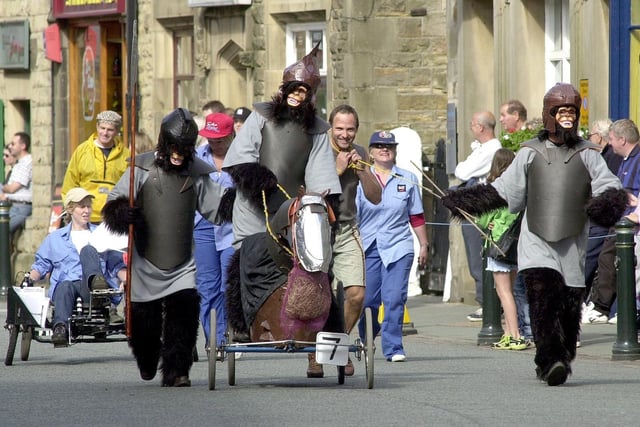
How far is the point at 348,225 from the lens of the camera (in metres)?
13.1

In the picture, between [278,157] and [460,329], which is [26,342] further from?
[460,329]

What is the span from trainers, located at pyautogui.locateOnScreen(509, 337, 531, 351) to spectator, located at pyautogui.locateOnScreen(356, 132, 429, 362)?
1432mm

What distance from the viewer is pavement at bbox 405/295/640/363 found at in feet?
49.7

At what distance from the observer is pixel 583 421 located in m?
10.3

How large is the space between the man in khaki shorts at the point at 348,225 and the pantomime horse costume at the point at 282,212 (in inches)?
25.9

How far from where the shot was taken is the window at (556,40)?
66.8ft

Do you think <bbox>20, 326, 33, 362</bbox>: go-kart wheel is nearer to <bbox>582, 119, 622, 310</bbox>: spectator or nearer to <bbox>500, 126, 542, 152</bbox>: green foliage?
<bbox>500, 126, 542, 152</bbox>: green foliage

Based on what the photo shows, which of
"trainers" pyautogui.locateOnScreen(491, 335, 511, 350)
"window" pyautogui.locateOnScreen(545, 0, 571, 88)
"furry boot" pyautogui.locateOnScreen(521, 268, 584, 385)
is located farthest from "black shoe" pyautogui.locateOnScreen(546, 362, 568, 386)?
"window" pyautogui.locateOnScreen(545, 0, 571, 88)

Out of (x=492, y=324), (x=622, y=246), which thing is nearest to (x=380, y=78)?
(x=492, y=324)

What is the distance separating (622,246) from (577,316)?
2.39 metres

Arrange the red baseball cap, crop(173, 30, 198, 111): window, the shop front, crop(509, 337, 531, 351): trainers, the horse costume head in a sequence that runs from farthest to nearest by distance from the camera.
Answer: the shop front
crop(173, 30, 198, 111): window
crop(509, 337, 531, 351): trainers
the red baseball cap
the horse costume head

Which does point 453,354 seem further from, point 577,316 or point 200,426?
point 200,426

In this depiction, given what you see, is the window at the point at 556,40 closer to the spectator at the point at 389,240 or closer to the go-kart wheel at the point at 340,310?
the spectator at the point at 389,240

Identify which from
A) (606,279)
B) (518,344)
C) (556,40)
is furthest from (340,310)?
(556,40)
